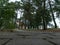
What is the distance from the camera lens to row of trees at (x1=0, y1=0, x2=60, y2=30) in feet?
53.2

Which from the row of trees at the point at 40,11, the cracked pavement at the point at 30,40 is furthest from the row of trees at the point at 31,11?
the cracked pavement at the point at 30,40

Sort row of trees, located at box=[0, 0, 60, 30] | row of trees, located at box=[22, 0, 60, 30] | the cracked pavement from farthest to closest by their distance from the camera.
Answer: row of trees, located at box=[22, 0, 60, 30] < row of trees, located at box=[0, 0, 60, 30] < the cracked pavement

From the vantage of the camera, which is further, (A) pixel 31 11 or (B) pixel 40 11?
(A) pixel 31 11

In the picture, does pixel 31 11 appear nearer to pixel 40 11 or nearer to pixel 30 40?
pixel 40 11

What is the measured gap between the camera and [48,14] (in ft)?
66.4

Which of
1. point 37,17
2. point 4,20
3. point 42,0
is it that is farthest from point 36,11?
point 4,20

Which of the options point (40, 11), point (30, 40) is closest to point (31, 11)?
point (40, 11)

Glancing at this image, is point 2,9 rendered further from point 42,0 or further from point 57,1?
point 57,1

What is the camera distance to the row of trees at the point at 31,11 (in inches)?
638

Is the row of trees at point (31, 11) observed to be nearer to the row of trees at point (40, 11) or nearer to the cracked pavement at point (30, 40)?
the row of trees at point (40, 11)

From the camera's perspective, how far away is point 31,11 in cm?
2283

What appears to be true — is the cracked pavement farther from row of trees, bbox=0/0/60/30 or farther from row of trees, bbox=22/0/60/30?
row of trees, bbox=22/0/60/30

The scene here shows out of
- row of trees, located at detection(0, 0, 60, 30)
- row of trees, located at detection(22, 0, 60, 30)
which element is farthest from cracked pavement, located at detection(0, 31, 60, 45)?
row of trees, located at detection(22, 0, 60, 30)

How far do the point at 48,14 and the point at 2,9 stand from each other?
651 cm
